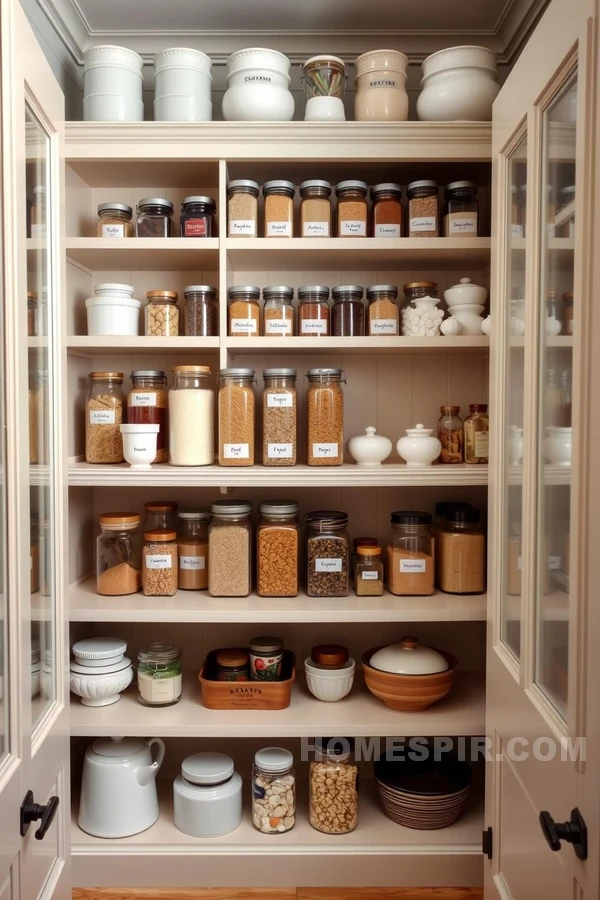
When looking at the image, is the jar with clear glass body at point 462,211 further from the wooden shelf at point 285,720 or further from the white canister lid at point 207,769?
the white canister lid at point 207,769

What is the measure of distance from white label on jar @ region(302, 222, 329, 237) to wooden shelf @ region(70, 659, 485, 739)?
131 cm

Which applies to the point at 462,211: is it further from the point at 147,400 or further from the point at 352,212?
the point at 147,400

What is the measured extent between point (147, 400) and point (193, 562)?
1.58ft

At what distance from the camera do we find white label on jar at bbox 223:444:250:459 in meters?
1.83

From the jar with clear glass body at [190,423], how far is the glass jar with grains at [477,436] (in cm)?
71

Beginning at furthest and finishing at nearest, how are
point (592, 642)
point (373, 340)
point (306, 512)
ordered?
point (306, 512) < point (373, 340) < point (592, 642)

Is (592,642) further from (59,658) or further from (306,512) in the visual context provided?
(306,512)

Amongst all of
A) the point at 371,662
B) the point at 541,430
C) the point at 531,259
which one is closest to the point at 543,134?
the point at 531,259

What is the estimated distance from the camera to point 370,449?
1.88m

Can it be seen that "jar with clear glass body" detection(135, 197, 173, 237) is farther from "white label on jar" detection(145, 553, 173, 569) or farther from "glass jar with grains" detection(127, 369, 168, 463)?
"white label on jar" detection(145, 553, 173, 569)

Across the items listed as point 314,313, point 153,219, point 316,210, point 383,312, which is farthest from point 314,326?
point 153,219

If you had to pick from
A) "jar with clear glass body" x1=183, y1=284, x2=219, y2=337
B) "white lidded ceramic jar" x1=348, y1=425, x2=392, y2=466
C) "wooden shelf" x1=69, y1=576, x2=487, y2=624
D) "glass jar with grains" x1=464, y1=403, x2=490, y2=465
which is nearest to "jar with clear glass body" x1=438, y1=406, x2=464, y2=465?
"glass jar with grains" x1=464, y1=403, x2=490, y2=465

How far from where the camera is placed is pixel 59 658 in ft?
4.24

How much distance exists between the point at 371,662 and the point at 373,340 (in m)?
0.88
